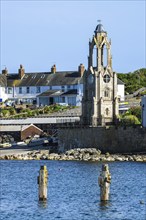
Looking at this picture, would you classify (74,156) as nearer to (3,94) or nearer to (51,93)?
(51,93)

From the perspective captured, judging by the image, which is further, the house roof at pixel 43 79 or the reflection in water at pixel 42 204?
the house roof at pixel 43 79

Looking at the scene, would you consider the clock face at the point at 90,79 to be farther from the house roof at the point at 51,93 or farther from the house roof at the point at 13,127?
the house roof at the point at 51,93

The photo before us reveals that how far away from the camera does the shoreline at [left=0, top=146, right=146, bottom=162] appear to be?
11756cm

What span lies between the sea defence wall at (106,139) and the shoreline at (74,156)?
1458 millimetres

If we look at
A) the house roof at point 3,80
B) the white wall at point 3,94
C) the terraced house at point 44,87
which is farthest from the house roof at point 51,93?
the house roof at point 3,80

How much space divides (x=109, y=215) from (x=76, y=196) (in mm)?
11895

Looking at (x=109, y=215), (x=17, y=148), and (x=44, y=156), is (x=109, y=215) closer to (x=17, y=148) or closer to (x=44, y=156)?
(x=44, y=156)

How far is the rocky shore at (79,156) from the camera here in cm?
11751

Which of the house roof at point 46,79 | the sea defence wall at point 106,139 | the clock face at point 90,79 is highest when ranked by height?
the house roof at point 46,79

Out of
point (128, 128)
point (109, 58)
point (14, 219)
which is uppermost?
point (109, 58)

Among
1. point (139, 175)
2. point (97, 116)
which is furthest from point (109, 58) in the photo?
point (139, 175)

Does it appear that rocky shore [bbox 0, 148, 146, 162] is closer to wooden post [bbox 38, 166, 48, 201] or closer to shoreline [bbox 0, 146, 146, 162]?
shoreline [bbox 0, 146, 146, 162]

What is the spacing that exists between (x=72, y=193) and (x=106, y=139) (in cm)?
4479

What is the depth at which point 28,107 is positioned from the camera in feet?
577
